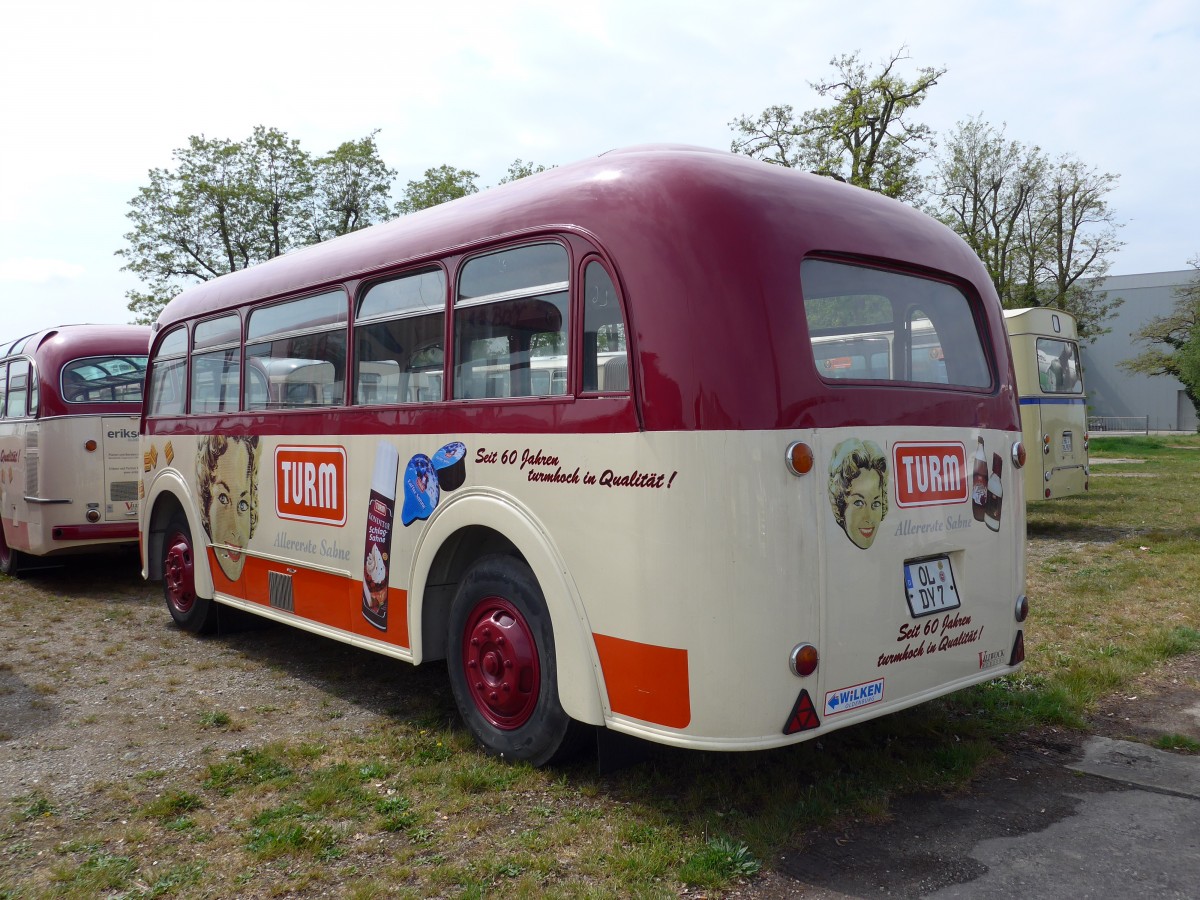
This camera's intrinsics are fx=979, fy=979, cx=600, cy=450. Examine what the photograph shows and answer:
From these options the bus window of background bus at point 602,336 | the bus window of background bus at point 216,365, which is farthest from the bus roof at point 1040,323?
the bus window of background bus at point 602,336

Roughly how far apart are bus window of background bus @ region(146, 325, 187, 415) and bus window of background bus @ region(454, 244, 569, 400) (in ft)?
12.8

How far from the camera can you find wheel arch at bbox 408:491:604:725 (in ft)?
13.4

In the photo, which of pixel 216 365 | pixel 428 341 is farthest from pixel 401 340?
pixel 216 365

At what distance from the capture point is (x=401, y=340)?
5.33 meters

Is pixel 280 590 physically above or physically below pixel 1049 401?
below

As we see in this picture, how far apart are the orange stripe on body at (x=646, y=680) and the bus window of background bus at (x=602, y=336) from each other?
3.44ft

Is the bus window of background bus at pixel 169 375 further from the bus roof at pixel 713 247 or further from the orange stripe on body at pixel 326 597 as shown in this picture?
the bus roof at pixel 713 247

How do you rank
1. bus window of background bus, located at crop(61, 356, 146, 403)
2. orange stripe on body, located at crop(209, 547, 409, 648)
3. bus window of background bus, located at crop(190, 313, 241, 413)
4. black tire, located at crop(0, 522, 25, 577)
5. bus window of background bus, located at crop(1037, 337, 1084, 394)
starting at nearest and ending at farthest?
orange stripe on body, located at crop(209, 547, 409, 648), bus window of background bus, located at crop(190, 313, 241, 413), bus window of background bus, located at crop(61, 356, 146, 403), black tire, located at crop(0, 522, 25, 577), bus window of background bus, located at crop(1037, 337, 1084, 394)

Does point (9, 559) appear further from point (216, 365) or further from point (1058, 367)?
point (1058, 367)

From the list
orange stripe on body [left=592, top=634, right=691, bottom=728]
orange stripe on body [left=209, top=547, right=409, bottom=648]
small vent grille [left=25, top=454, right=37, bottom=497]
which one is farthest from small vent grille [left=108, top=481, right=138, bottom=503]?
orange stripe on body [left=592, top=634, right=691, bottom=728]

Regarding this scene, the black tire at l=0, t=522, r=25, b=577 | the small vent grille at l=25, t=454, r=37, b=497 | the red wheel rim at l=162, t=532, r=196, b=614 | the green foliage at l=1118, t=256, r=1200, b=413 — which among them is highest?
the green foliage at l=1118, t=256, r=1200, b=413

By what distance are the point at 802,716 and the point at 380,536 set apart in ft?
8.51

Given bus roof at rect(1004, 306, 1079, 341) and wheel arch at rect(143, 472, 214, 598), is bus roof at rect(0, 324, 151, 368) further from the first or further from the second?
bus roof at rect(1004, 306, 1079, 341)

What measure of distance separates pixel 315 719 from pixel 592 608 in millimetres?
2440
